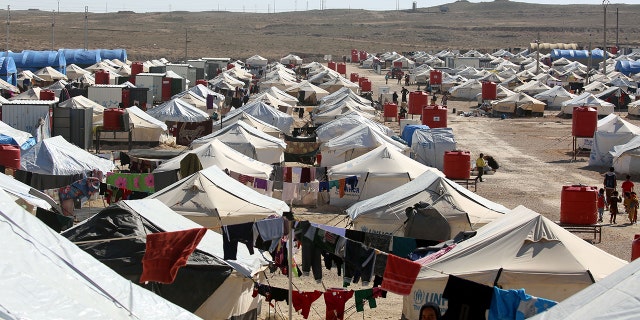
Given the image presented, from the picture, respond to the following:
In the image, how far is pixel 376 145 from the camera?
28.9 m

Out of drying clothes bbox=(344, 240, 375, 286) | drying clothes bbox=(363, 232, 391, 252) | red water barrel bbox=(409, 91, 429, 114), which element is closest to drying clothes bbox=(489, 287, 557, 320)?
drying clothes bbox=(344, 240, 375, 286)

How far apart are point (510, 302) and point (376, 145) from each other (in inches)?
666

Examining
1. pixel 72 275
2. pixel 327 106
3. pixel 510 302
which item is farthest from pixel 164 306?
pixel 327 106

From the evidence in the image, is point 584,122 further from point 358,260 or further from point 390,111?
point 358,260

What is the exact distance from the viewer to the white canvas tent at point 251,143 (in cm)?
2848

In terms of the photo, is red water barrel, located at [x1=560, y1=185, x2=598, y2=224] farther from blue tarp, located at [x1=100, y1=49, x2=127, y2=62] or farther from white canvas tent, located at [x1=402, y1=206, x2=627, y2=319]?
blue tarp, located at [x1=100, y1=49, x2=127, y2=62]

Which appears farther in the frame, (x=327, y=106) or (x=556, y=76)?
(x=556, y=76)

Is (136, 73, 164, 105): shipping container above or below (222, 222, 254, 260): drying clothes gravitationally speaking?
above

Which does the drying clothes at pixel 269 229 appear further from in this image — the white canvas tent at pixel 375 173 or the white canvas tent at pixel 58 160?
the white canvas tent at pixel 58 160

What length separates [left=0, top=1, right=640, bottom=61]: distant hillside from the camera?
115 m

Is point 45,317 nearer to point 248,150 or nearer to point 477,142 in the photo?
point 248,150

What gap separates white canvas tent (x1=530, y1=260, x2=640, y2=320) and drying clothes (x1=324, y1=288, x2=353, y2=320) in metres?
4.05

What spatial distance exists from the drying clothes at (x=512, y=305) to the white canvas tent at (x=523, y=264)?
1.93m

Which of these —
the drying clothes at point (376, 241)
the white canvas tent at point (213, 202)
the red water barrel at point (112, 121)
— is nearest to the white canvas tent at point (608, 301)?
the drying clothes at point (376, 241)
